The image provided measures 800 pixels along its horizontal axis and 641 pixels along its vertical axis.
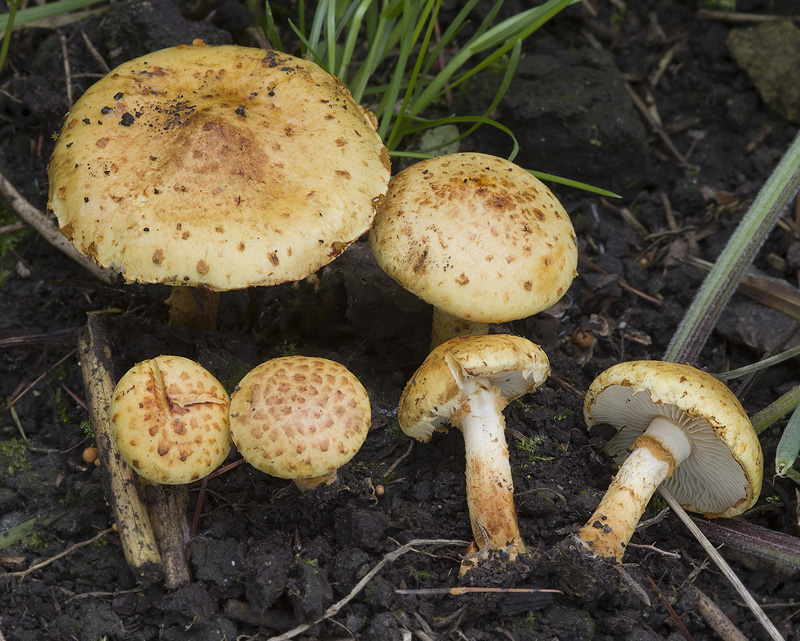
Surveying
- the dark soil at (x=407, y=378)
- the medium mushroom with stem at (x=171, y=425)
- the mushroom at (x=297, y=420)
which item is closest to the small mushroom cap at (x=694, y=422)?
the dark soil at (x=407, y=378)

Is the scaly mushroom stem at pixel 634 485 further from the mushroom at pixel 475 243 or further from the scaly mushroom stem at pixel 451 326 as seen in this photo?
the scaly mushroom stem at pixel 451 326

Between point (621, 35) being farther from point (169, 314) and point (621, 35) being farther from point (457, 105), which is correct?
point (169, 314)

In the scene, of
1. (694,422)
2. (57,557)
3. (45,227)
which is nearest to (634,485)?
(694,422)

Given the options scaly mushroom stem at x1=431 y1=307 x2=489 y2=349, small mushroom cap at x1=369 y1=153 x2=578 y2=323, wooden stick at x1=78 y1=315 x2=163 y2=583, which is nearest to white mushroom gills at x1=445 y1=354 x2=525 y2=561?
small mushroom cap at x1=369 y1=153 x2=578 y2=323

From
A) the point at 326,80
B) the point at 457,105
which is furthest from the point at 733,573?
the point at 457,105

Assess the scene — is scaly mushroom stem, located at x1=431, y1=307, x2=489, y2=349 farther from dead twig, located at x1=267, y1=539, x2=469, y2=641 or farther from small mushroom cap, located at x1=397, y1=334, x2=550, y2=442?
dead twig, located at x1=267, y1=539, x2=469, y2=641

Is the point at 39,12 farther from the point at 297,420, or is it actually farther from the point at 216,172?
the point at 297,420

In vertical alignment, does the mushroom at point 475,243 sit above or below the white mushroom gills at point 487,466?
above
